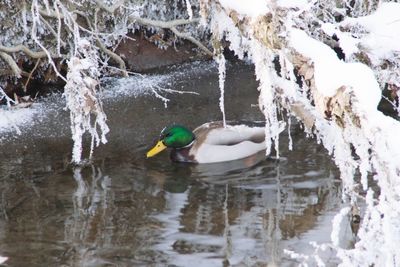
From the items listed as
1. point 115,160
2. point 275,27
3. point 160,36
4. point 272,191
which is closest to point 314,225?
point 272,191

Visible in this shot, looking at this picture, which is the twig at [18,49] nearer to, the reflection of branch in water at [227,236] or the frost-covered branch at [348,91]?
the reflection of branch in water at [227,236]

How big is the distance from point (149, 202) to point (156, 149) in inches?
50.1

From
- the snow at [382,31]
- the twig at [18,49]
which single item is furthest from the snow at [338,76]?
the twig at [18,49]

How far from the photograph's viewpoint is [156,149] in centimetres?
694

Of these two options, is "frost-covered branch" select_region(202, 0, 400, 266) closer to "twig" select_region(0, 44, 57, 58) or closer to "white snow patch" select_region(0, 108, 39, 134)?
"white snow patch" select_region(0, 108, 39, 134)

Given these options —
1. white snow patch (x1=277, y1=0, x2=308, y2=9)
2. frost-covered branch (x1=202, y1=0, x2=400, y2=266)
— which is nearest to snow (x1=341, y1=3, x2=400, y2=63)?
frost-covered branch (x1=202, y1=0, x2=400, y2=266)

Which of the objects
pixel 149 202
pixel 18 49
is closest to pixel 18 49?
pixel 18 49

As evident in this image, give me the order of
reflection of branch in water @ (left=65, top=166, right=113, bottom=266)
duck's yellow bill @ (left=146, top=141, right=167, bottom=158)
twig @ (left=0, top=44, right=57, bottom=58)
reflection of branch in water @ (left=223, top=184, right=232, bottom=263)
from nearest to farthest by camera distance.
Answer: reflection of branch in water @ (left=223, top=184, right=232, bottom=263) → reflection of branch in water @ (left=65, top=166, right=113, bottom=266) → duck's yellow bill @ (left=146, top=141, right=167, bottom=158) → twig @ (left=0, top=44, right=57, bottom=58)

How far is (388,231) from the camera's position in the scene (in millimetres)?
2047

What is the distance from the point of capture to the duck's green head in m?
6.97

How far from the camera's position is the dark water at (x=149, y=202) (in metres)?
4.76

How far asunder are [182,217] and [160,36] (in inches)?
215

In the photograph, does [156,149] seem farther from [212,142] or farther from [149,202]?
[149,202]

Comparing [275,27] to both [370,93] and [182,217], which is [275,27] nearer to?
[370,93]
